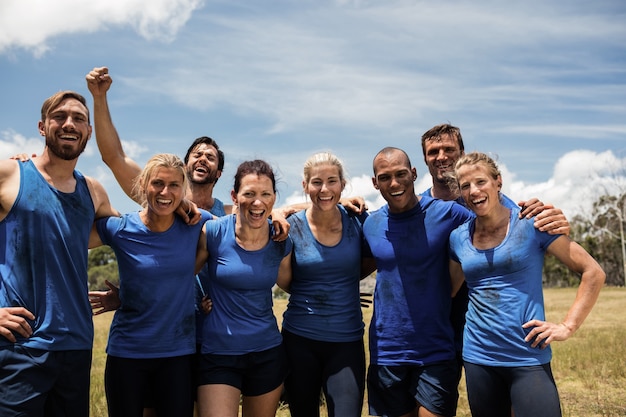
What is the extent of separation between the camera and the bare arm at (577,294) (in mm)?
4316

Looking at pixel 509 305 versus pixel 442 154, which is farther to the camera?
pixel 442 154

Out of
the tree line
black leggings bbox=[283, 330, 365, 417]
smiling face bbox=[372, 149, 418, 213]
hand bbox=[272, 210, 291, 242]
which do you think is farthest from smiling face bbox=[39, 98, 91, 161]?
the tree line

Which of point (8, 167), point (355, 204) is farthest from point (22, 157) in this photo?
point (355, 204)

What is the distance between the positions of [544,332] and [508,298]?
345mm

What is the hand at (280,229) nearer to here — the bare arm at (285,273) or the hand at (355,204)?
the bare arm at (285,273)

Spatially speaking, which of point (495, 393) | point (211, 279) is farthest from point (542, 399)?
point (211, 279)

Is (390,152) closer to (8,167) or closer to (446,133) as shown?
(446,133)

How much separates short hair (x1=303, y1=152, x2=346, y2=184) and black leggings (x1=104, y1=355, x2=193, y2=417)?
1836 millimetres

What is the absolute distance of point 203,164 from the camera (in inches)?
239

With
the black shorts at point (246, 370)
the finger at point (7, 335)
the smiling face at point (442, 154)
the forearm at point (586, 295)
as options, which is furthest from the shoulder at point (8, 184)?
the forearm at point (586, 295)

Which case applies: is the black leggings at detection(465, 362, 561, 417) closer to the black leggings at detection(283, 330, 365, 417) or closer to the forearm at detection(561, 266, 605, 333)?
the forearm at detection(561, 266, 605, 333)

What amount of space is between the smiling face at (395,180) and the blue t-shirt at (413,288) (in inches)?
4.1

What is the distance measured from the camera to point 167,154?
4859 millimetres

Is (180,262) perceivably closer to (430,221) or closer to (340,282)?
(340,282)
